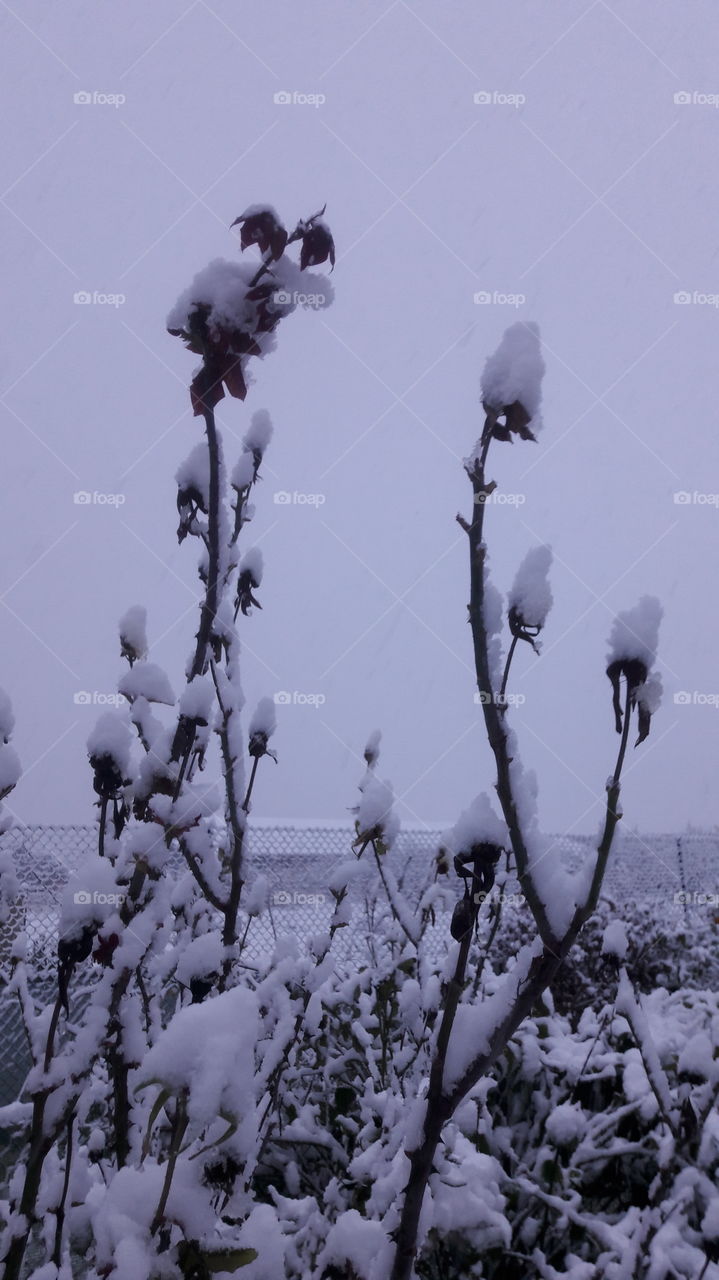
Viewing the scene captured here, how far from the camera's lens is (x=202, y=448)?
1548mm

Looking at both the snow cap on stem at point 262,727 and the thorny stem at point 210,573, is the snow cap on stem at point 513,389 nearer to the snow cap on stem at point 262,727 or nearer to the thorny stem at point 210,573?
the thorny stem at point 210,573

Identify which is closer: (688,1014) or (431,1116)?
(431,1116)

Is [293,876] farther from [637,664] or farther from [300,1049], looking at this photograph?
[637,664]

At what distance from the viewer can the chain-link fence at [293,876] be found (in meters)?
3.21

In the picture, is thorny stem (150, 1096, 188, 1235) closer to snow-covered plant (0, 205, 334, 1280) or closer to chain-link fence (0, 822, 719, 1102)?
snow-covered plant (0, 205, 334, 1280)

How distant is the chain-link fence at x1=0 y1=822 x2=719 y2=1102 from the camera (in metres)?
3.21

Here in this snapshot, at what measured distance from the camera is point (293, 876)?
5.53 m

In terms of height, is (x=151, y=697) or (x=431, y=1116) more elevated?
(x=151, y=697)

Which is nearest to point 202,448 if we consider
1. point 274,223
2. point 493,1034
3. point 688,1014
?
point 274,223

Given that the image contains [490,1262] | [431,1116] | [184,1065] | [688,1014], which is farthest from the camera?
[688,1014]

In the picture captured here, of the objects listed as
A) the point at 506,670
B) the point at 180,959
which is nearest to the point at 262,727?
the point at 180,959

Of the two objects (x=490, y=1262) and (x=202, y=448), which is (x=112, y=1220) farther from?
(x=490, y=1262)

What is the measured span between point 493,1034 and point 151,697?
858 millimetres

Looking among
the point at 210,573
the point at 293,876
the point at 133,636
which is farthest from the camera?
the point at 293,876
